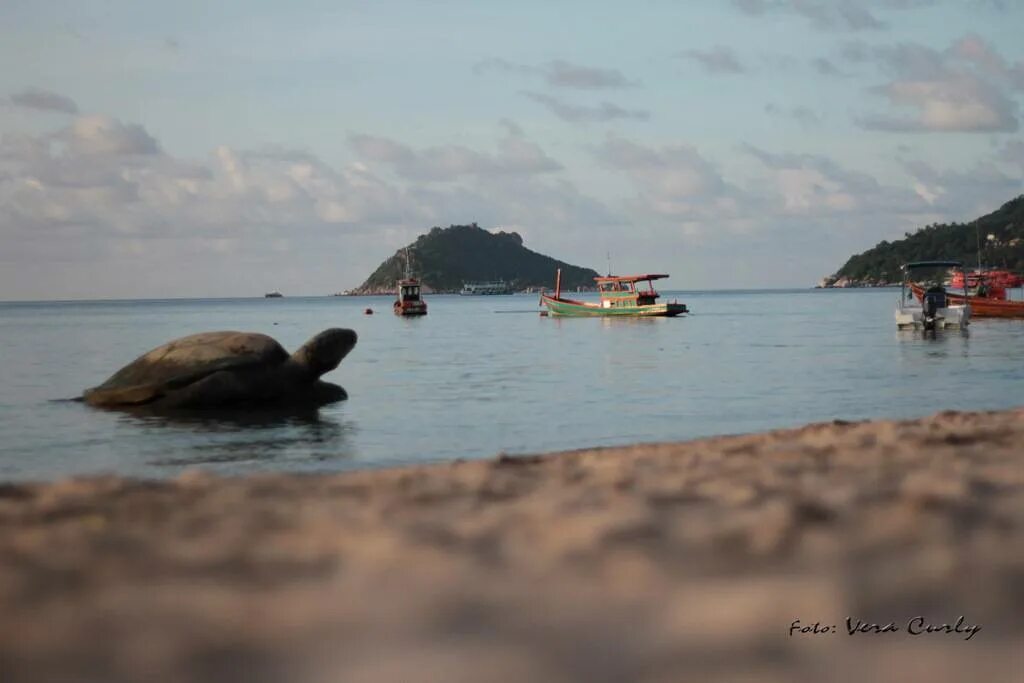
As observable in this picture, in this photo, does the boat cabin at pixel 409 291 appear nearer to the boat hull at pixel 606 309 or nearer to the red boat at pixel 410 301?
the red boat at pixel 410 301

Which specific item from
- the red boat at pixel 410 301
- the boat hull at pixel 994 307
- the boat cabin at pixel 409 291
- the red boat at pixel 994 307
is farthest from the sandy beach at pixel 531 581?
the boat cabin at pixel 409 291

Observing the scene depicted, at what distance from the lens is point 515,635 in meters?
2.86

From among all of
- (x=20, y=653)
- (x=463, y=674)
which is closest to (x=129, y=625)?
(x=20, y=653)

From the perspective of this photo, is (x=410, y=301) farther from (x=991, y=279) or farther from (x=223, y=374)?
Result: (x=223, y=374)

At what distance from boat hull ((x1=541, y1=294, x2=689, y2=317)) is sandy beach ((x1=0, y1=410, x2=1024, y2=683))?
72539 millimetres

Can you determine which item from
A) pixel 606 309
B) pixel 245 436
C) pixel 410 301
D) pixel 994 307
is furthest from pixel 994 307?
pixel 410 301

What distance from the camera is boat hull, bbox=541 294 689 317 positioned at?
78.8 m

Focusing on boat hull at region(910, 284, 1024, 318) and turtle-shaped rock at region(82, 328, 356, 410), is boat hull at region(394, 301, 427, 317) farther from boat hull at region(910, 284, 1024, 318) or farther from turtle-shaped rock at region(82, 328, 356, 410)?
turtle-shaped rock at region(82, 328, 356, 410)

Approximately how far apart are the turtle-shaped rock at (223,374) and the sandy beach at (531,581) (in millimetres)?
11899

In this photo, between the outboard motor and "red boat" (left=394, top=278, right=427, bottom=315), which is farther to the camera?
"red boat" (left=394, top=278, right=427, bottom=315)

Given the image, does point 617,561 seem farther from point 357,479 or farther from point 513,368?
point 513,368

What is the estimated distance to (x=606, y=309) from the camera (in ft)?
264

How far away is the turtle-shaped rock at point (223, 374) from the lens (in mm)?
17500

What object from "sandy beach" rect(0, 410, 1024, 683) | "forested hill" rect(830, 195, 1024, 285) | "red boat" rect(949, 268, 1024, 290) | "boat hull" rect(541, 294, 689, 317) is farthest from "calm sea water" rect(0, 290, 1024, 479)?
"forested hill" rect(830, 195, 1024, 285)
